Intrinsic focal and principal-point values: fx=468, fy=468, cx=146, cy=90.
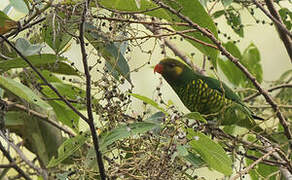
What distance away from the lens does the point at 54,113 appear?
4.47 ft

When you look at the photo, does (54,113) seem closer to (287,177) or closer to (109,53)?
(109,53)

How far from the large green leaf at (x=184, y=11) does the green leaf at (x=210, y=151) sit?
0.22 meters

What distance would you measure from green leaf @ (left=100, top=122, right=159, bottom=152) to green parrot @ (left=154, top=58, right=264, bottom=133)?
65 centimetres

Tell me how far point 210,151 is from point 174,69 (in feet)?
2.39

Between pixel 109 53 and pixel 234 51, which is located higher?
pixel 234 51

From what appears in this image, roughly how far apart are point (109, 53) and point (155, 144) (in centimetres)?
22

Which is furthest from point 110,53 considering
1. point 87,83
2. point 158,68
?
point 158,68

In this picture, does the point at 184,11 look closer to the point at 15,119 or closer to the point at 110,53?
the point at 110,53

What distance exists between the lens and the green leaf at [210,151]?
0.93 metres

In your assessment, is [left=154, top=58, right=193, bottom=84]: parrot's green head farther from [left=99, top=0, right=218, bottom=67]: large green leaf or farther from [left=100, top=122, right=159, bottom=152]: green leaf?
[left=100, top=122, right=159, bottom=152]: green leaf

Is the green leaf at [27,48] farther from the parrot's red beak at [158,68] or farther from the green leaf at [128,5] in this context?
the parrot's red beak at [158,68]

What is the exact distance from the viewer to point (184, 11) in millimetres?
1012

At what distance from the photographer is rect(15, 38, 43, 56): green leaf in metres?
0.93

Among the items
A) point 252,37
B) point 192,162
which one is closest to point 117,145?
point 192,162
